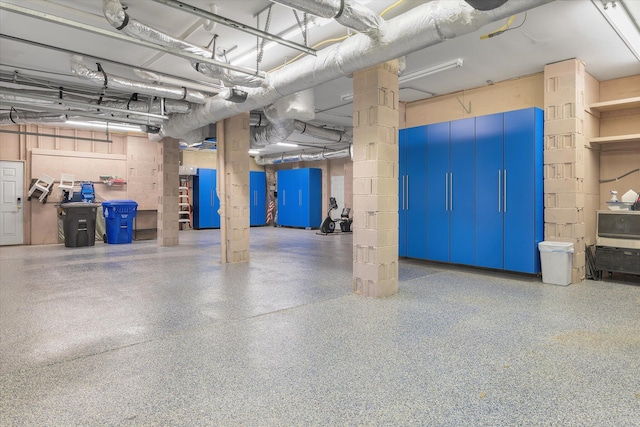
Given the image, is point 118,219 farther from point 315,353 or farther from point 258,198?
point 315,353

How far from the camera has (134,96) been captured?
613 centimetres

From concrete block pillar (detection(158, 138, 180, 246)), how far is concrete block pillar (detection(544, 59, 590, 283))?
715 centimetres

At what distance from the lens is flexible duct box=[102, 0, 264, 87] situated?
2923mm

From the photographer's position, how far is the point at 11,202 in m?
8.25

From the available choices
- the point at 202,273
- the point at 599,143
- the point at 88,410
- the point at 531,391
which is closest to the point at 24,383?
the point at 88,410

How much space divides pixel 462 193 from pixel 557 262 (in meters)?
1.54

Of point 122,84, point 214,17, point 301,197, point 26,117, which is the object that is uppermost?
point 26,117

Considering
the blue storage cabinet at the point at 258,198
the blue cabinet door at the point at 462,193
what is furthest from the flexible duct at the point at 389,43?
the blue storage cabinet at the point at 258,198

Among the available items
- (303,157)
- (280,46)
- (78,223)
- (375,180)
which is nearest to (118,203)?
(78,223)

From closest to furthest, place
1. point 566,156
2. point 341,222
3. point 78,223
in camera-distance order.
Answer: point 566,156, point 78,223, point 341,222

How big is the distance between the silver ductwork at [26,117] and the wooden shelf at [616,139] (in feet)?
28.0

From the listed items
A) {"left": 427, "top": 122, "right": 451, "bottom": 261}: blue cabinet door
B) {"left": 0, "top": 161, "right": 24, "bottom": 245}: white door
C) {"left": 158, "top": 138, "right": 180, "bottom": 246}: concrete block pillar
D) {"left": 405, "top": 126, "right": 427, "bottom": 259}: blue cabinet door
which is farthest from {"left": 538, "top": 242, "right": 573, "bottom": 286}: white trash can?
{"left": 0, "top": 161, "right": 24, "bottom": 245}: white door

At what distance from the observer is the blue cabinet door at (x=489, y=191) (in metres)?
5.18

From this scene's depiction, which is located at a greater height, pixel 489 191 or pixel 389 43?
pixel 389 43
